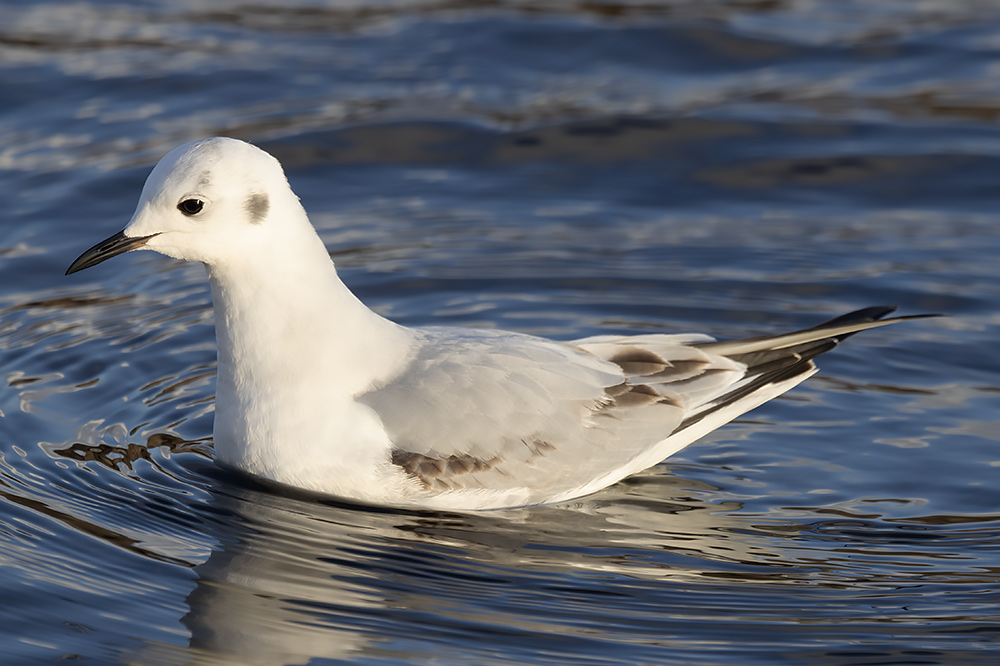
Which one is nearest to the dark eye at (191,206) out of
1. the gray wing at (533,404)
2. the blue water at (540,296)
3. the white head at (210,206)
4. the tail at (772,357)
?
the white head at (210,206)

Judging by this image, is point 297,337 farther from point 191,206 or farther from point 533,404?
point 533,404

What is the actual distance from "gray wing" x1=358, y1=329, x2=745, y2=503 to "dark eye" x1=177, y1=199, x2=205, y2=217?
1.16 meters

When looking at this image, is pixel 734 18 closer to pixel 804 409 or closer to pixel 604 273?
pixel 604 273

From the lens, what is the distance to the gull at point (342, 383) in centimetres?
649

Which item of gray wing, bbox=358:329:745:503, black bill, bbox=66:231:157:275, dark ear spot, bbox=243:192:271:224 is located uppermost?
dark ear spot, bbox=243:192:271:224

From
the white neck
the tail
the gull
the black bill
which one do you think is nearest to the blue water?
the gull

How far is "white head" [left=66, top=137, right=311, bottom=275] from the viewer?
21.0 feet

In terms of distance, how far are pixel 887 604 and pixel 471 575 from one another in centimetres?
178

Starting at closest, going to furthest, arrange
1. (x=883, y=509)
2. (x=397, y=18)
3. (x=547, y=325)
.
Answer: (x=883, y=509) → (x=547, y=325) → (x=397, y=18)

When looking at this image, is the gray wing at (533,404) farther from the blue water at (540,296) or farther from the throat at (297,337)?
the blue water at (540,296)

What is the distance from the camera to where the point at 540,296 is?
31.3 ft

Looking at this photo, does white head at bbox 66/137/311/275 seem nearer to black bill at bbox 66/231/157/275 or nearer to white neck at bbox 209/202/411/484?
black bill at bbox 66/231/157/275

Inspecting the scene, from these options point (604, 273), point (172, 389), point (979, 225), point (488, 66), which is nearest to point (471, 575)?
point (172, 389)

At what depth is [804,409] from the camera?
26.9 feet
